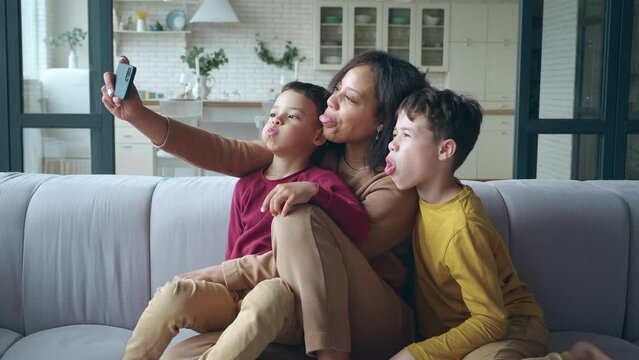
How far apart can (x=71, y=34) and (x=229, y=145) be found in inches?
54.7

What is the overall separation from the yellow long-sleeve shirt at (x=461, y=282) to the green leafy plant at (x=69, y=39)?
180cm

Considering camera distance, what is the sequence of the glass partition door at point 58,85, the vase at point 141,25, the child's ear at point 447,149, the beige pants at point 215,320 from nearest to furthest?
the beige pants at point 215,320 → the child's ear at point 447,149 → the glass partition door at point 58,85 → the vase at point 141,25

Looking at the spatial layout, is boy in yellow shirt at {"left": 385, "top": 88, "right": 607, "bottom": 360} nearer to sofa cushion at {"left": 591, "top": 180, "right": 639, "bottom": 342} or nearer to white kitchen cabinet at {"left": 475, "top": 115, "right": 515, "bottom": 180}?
sofa cushion at {"left": 591, "top": 180, "right": 639, "bottom": 342}

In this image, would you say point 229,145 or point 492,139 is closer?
point 229,145

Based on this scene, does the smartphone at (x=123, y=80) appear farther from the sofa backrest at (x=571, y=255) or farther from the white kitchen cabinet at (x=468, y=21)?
the white kitchen cabinet at (x=468, y=21)

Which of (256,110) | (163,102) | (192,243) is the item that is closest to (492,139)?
(256,110)

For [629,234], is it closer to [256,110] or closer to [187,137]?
[187,137]

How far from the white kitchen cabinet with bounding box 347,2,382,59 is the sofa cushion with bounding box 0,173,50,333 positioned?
7.02 metres

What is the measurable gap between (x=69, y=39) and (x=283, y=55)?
623cm

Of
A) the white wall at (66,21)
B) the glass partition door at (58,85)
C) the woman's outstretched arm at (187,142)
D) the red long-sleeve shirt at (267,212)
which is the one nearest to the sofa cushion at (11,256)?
the woman's outstretched arm at (187,142)

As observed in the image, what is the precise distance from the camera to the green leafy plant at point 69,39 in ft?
9.66

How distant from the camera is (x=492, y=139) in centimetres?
859

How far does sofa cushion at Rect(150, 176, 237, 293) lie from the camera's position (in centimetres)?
209

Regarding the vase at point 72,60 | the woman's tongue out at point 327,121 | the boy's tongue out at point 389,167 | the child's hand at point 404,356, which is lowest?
the child's hand at point 404,356
